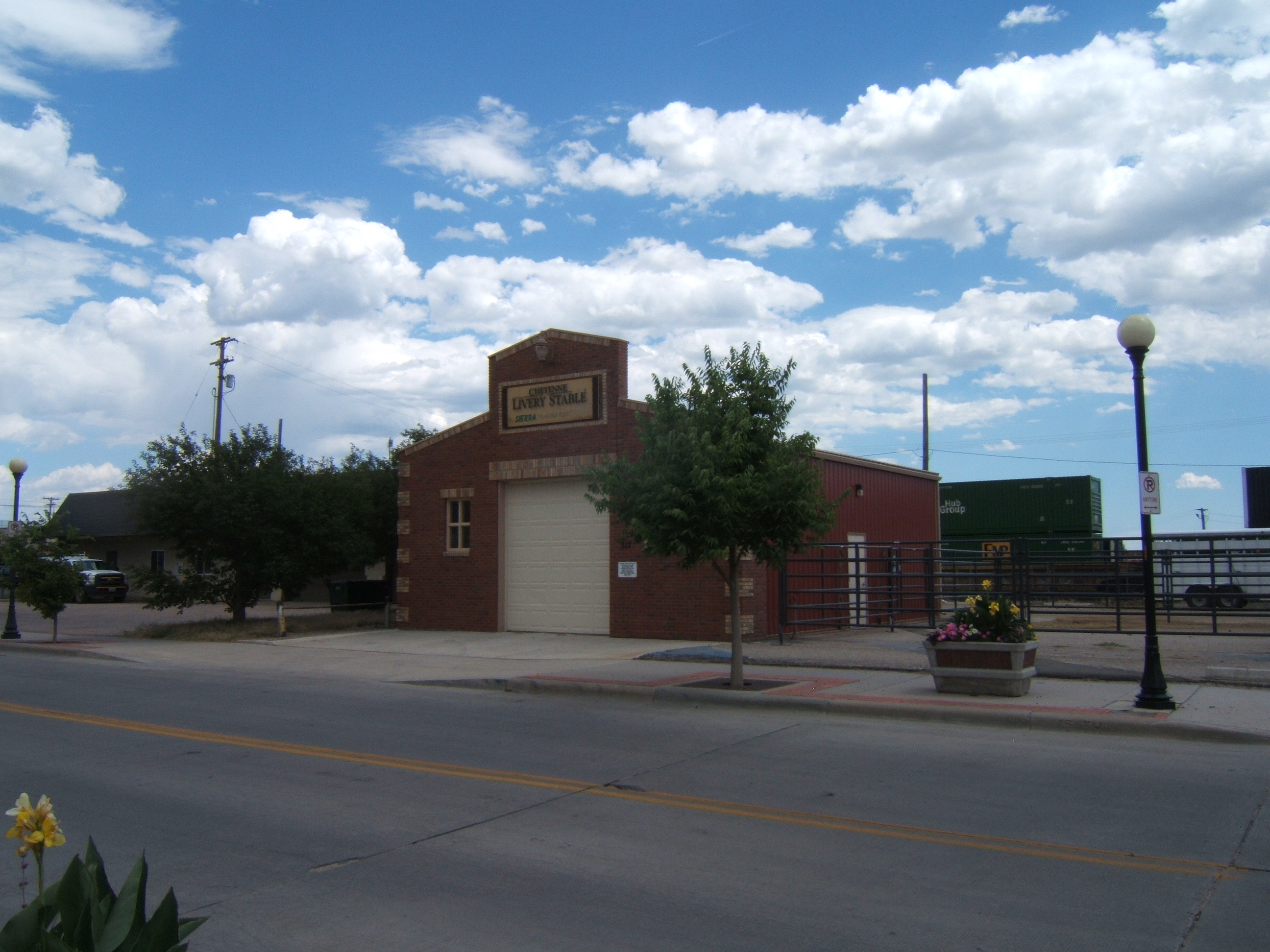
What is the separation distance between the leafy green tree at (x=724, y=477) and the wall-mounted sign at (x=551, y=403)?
7.70 m

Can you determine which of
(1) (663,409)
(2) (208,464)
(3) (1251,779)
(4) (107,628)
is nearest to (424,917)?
(3) (1251,779)

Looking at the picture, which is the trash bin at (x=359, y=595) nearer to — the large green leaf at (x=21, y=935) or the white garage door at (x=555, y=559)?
the white garage door at (x=555, y=559)

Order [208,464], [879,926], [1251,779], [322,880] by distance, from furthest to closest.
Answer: [208,464], [1251,779], [322,880], [879,926]

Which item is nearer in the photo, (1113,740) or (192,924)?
(192,924)

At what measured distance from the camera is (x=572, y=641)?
20047 mm

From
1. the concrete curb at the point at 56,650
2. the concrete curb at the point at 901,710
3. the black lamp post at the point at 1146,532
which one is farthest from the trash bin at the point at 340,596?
the black lamp post at the point at 1146,532

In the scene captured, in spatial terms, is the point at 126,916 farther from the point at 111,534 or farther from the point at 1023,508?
the point at 111,534

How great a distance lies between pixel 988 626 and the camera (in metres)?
12.2

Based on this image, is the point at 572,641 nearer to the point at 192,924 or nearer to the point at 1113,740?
the point at 1113,740

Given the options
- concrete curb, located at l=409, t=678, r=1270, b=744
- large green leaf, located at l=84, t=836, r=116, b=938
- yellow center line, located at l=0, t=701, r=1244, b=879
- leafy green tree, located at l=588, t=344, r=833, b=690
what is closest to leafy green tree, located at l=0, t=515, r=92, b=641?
concrete curb, located at l=409, t=678, r=1270, b=744

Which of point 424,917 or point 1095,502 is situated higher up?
point 1095,502

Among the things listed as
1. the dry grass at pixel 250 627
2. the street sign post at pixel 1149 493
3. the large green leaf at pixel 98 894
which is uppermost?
the street sign post at pixel 1149 493

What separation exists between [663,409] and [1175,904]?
8.58 m

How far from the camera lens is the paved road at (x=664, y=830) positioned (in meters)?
5.08
